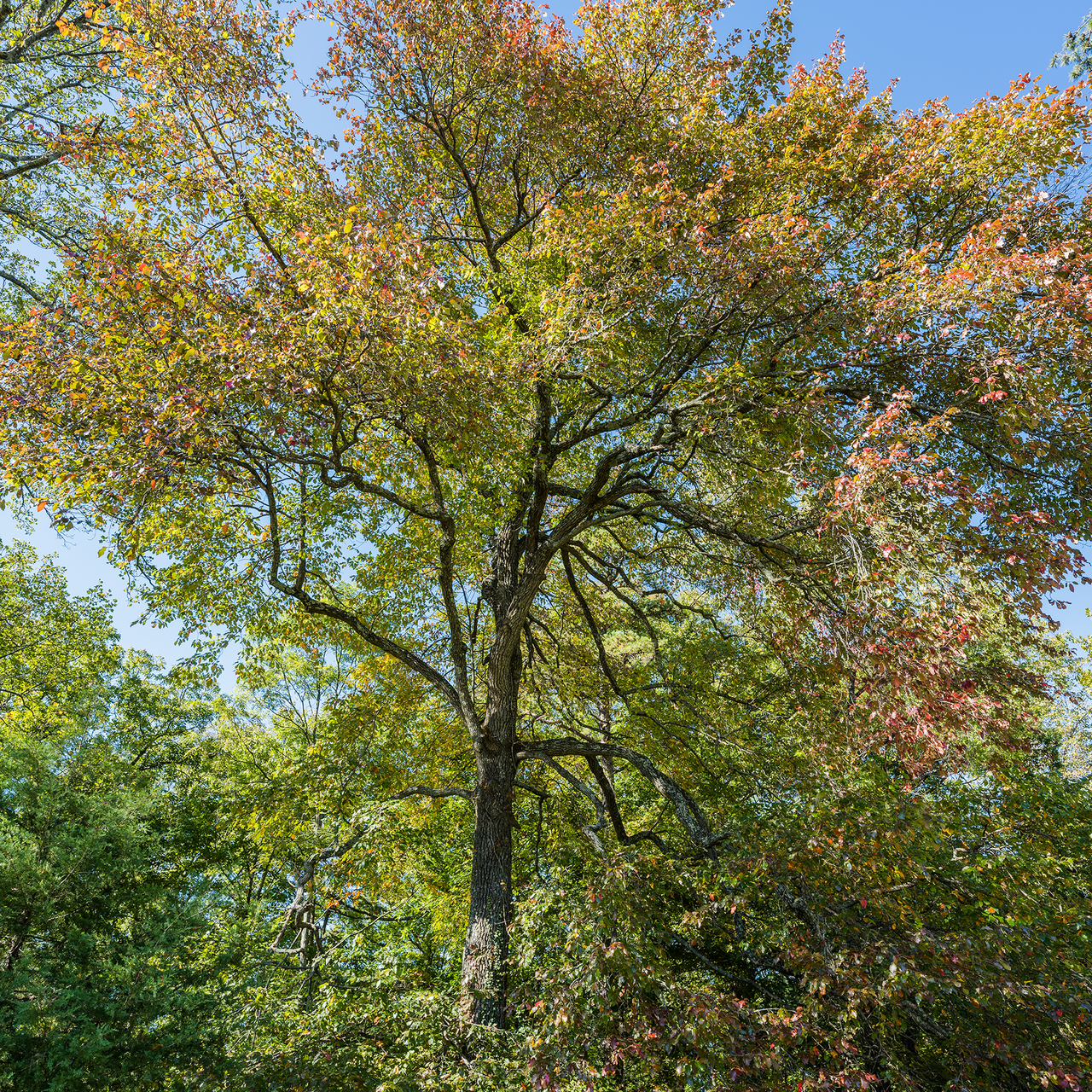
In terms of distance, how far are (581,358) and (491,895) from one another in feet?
Answer: 17.9

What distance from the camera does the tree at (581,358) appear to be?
195 inches

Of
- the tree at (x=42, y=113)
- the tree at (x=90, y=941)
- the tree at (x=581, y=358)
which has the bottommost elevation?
the tree at (x=90, y=941)

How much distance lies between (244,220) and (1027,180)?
7.55m

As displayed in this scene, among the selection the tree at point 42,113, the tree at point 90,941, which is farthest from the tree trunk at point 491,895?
the tree at point 42,113

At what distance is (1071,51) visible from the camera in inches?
473

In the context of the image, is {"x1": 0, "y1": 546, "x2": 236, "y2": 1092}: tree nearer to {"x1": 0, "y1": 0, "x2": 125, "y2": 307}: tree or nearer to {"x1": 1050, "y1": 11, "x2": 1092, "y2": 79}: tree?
{"x1": 0, "y1": 0, "x2": 125, "y2": 307}: tree

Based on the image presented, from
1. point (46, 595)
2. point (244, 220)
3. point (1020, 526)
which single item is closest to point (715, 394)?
point (1020, 526)

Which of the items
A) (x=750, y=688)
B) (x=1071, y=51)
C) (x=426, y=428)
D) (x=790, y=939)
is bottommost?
(x=790, y=939)

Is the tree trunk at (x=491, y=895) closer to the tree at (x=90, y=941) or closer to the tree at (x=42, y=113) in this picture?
the tree at (x=90, y=941)

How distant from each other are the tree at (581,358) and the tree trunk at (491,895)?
4 cm

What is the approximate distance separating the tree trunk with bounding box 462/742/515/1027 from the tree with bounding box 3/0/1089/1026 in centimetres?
4

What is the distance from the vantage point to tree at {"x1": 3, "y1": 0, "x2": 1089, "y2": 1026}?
195 inches

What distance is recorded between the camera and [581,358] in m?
6.93

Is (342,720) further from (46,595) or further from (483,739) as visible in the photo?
(46,595)
